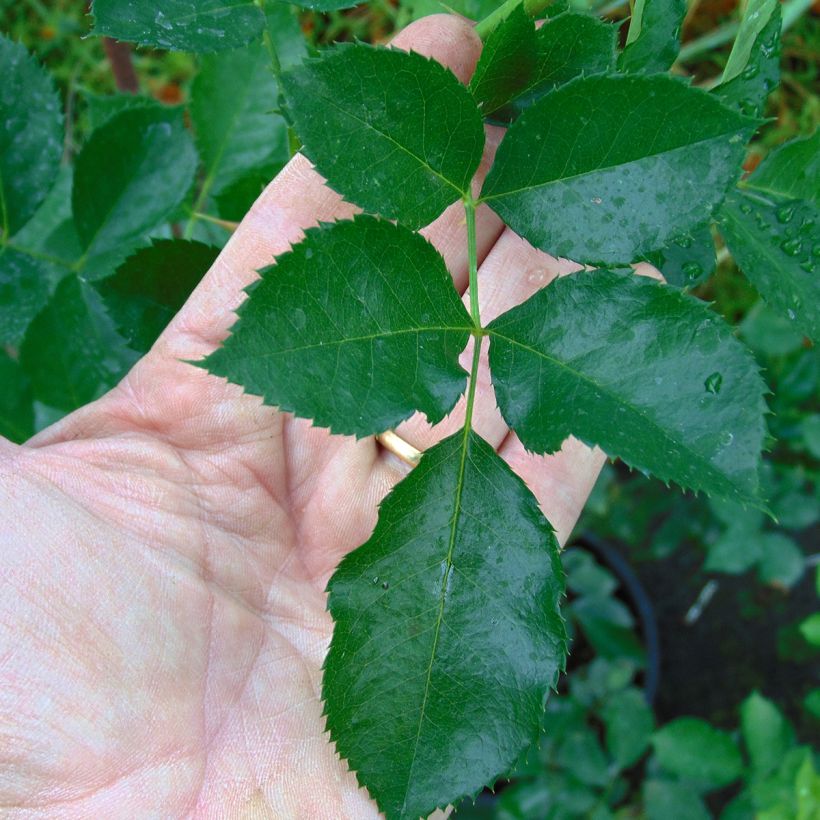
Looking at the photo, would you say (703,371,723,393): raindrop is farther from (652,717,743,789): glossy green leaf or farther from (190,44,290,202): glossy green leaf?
(652,717,743,789): glossy green leaf

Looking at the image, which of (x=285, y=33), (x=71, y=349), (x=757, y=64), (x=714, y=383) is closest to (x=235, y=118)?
(x=285, y=33)

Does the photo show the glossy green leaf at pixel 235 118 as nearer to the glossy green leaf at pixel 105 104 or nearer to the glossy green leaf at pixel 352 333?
the glossy green leaf at pixel 105 104

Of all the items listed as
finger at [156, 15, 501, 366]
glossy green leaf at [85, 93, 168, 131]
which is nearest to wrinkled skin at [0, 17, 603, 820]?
finger at [156, 15, 501, 366]


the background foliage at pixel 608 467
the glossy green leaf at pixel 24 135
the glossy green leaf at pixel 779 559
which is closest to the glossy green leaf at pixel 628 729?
the background foliage at pixel 608 467

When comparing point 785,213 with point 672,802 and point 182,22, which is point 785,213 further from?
point 672,802

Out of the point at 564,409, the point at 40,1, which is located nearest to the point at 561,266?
the point at 564,409

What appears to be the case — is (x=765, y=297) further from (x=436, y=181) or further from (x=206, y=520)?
(x=206, y=520)
